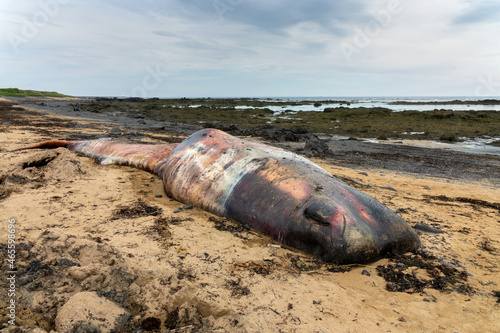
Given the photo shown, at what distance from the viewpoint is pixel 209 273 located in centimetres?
287

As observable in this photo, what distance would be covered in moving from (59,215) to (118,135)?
29.1 ft

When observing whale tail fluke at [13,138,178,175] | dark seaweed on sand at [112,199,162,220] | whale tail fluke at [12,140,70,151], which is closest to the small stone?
dark seaweed on sand at [112,199,162,220]

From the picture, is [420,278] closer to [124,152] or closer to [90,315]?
[90,315]

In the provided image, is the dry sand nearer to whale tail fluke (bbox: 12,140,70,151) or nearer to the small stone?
the small stone

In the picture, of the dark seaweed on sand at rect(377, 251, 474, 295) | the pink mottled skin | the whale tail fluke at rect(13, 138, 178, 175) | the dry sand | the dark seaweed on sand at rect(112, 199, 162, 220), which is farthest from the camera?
the whale tail fluke at rect(13, 138, 178, 175)

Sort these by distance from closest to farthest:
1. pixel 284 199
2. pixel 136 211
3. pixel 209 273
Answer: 1. pixel 209 273
2. pixel 284 199
3. pixel 136 211

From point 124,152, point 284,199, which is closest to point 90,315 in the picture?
point 284,199

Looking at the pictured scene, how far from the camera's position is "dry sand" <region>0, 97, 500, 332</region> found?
7.58ft

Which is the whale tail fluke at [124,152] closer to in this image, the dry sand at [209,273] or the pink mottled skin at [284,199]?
the pink mottled skin at [284,199]

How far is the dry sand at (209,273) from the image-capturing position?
7.58 ft

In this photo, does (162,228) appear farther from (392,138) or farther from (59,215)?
(392,138)

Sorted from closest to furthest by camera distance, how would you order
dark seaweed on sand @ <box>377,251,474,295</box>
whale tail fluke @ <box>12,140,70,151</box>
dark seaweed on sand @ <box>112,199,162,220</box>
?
dark seaweed on sand @ <box>377,251,474,295</box>, dark seaweed on sand @ <box>112,199,162,220</box>, whale tail fluke @ <box>12,140,70,151</box>

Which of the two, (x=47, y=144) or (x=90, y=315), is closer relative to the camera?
(x=90, y=315)

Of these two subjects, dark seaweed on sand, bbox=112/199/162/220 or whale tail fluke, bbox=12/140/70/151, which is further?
whale tail fluke, bbox=12/140/70/151
